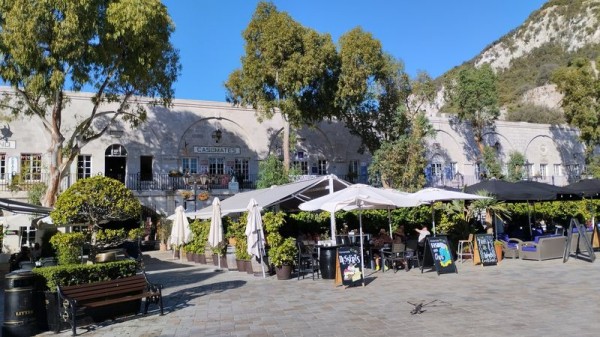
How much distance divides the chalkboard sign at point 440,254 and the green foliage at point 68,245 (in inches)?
296

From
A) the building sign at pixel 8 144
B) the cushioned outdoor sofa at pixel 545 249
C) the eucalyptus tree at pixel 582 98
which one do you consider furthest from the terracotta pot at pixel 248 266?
the eucalyptus tree at pixel 582 98

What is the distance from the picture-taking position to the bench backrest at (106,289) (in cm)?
744

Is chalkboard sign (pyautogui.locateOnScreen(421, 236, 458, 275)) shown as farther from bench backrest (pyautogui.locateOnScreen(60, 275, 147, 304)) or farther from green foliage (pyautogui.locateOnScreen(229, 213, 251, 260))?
bench backrest (pyautogui.locateOnScreen(60, 275, 147, 304))

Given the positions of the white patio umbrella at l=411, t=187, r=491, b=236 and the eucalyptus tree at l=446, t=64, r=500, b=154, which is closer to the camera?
the white patio umbrella at l=411, t=187, r=491, b=236

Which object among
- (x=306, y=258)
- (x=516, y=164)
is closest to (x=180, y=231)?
(x=306, y=258)

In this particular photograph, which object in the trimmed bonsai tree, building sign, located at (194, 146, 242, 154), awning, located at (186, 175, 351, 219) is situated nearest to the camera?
the trimmed bonsai tree

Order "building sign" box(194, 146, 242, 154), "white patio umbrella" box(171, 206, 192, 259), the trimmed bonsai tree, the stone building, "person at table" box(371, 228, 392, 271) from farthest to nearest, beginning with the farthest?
"building sign" box(194, 146, 242, 154) → the stone building → "white patio umbrella" box(171, 206, 192, 259) → "person at table" box(371, 228, 392, 271) → the trimmed bonsai tree

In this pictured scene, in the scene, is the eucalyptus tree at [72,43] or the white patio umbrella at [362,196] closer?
the white patio umbrella at [362,196]

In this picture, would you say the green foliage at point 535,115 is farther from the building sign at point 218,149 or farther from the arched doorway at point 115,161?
the arched doorway at point 115,161

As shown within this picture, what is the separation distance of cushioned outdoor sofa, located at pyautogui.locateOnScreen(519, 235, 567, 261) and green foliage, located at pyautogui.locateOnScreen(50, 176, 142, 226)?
35.3ft

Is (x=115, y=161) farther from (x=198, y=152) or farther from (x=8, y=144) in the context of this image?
(x=8, y=144)

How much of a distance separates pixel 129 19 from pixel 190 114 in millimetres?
12450

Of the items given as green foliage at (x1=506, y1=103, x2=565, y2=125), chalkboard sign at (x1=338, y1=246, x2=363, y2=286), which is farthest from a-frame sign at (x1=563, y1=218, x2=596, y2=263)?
green foliage at (x1=506, y1=103, x2=565, y2=125)

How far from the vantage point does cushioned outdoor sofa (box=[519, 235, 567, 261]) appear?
13.7 meters
